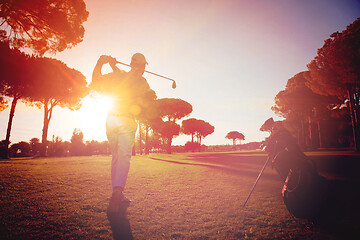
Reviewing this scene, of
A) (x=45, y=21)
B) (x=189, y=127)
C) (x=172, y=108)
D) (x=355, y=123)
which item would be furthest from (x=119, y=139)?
(x=189, y=127)

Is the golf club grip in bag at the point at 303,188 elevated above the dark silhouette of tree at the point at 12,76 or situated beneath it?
situated beneath

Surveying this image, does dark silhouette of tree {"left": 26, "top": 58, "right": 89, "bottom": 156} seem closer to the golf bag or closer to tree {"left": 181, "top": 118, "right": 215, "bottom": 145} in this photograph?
the golf bag

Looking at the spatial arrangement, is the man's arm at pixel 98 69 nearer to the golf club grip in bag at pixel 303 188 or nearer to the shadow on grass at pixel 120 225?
the shadow on grass at pixel 120 225

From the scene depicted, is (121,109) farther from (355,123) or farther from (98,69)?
(355,123)

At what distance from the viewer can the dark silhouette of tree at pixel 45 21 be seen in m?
11.5

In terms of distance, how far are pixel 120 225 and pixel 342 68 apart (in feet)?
85.8

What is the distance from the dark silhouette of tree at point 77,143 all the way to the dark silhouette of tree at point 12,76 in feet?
88.3

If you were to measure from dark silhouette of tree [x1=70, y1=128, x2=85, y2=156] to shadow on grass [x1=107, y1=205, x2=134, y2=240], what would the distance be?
53.1m

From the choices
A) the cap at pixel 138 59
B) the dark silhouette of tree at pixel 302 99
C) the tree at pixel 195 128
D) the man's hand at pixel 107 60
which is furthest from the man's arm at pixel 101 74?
the tree at pixel 195 128

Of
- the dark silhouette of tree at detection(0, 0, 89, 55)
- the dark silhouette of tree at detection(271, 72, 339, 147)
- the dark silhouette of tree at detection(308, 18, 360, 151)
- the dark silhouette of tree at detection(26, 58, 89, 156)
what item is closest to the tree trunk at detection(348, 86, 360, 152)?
the dark silhouette of tree at detection(308, 18, 360, 151)

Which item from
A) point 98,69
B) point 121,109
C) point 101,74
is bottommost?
point 121,109

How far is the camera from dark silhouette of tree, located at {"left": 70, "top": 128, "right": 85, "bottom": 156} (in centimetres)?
4716

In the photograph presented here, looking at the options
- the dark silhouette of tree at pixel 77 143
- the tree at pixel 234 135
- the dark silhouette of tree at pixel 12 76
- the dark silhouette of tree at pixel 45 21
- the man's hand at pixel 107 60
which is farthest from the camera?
the tree at pixel 234 135

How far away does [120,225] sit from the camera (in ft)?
7.12
